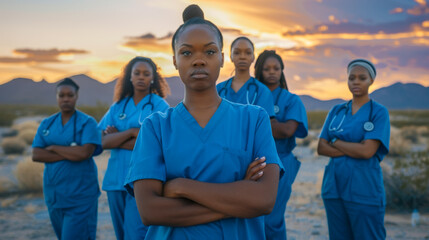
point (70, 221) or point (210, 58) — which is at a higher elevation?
point (210, 58)

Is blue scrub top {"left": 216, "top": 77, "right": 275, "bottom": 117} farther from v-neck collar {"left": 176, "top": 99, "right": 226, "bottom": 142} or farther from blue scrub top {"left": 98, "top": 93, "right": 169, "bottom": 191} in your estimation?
v-neck collar {"left": 176, "top": 99, "right": 226, "bottom": 142}

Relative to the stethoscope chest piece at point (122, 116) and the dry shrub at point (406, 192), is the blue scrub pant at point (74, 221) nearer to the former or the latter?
the stethoscope chest piece at point (122, 116)

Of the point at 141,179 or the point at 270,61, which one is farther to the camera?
the point at 270,61

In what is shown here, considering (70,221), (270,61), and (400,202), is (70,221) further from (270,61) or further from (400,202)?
(400,202)

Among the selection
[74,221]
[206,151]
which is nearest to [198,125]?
[206,151]

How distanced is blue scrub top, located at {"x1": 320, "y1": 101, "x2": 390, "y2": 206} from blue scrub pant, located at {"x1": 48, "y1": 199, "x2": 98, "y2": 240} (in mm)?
2773

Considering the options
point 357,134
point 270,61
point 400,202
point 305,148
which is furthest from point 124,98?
point 305,148

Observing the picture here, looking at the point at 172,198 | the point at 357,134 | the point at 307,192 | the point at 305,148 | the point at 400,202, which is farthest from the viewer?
the point at 305,148

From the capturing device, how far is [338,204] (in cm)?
398

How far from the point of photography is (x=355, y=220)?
3.79 meters

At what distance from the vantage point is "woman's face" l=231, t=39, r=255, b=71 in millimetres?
4066

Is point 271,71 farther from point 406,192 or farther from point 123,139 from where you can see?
point 406,192

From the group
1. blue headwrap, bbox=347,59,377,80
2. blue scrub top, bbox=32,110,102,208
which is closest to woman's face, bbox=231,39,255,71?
blue headwrap, bbox=347,59,377,80

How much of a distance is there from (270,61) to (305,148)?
15.9 m
